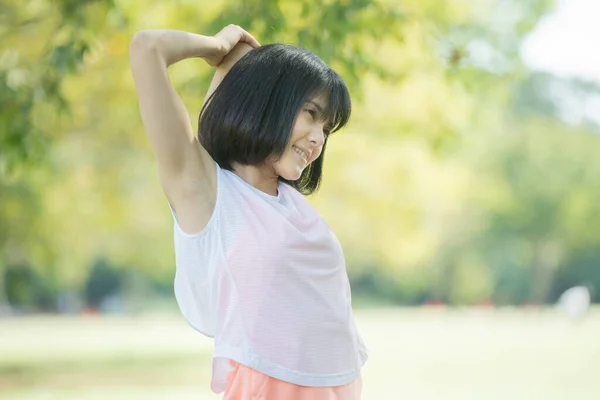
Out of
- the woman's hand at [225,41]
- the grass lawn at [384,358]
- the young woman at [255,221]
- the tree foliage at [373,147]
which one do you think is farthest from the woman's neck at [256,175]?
the grass lawn at [384,358]

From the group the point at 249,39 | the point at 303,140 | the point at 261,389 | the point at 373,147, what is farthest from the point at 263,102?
the point at 373,147

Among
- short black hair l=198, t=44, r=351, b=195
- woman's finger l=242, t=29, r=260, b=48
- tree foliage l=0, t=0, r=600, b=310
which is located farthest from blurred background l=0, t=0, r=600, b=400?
short black hair l=198, t=44, r=351, b=195

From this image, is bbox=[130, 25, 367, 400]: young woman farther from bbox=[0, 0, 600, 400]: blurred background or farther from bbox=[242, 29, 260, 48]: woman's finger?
bbox=[0, 0, 600, 400]: blurred background

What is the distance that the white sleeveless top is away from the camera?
4.11 ft

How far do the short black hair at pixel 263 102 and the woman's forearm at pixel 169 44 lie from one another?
74mm

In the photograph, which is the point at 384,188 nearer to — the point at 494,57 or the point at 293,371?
the point at 494,57

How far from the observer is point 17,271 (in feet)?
28.2

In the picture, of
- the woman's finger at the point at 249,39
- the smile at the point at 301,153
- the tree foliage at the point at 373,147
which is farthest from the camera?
the tree foliage at the point at 373,147

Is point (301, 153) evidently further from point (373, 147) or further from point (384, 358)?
point (384, 358)

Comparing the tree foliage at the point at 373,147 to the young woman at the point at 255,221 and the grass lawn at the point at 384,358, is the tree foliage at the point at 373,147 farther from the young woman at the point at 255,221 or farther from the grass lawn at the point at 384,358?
the young woman at the point at 255,221

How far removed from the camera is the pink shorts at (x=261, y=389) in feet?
4.08

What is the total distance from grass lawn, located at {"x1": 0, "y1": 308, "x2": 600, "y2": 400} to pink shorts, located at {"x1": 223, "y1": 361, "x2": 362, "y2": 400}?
6.51 m

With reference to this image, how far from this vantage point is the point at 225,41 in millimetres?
1376

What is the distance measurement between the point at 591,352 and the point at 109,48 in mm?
6901
